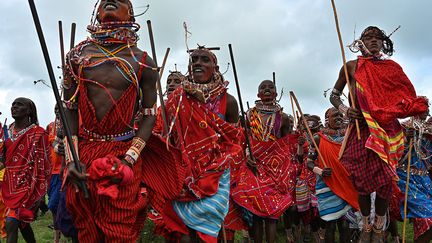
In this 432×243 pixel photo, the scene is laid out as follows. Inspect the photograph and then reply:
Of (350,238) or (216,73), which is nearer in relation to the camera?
(216,73)

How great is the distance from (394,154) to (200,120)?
2.24m

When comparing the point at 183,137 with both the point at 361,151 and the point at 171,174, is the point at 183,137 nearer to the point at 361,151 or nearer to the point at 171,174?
the point at 171,174

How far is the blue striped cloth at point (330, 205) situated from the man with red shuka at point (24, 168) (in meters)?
4.14

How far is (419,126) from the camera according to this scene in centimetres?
756

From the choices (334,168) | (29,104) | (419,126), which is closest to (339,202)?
(334,168)

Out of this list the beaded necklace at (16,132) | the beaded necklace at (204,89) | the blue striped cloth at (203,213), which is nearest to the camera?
the blue striped cloth at (203,213)

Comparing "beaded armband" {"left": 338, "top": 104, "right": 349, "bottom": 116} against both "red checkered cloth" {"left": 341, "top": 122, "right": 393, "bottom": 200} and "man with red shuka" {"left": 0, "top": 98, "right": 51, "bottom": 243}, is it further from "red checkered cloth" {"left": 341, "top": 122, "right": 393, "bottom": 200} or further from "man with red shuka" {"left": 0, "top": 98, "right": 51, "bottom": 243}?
"man with red shuka" {"left": 0, "top": 98, "right": 51, "bottom": 243}

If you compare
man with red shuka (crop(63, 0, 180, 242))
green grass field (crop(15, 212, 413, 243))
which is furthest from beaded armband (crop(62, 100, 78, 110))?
green grass field (crop(15, 212, 413, 243))

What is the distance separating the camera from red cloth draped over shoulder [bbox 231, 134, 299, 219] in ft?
22.6

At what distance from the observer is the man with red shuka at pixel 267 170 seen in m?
6.93

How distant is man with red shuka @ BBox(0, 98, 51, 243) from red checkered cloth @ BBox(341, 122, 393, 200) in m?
4.44

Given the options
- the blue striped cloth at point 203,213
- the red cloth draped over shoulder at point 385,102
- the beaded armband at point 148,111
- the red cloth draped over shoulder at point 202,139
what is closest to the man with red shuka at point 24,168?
the red cloth draped over shoulder at point 202,139

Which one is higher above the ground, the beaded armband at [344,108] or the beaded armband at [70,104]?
the beaded armband at [70,104]

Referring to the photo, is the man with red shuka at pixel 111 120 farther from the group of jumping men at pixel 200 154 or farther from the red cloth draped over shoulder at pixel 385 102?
the red cloth draped over shoulder at pixel 385 102
